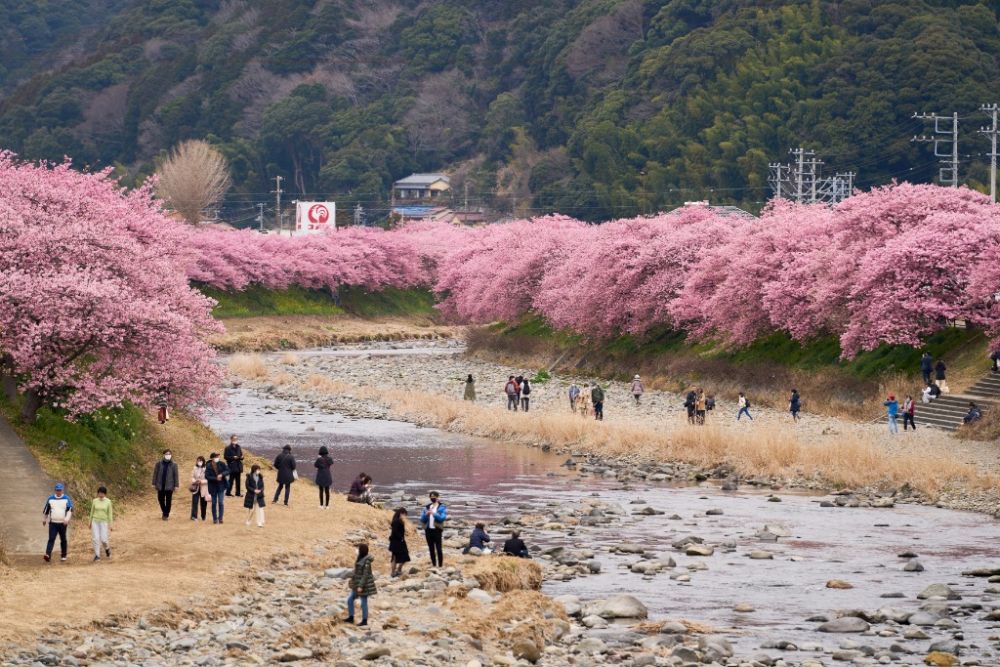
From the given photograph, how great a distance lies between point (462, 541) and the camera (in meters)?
34.8

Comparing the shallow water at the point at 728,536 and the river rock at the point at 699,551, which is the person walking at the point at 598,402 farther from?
the river rock at the point at 699,551

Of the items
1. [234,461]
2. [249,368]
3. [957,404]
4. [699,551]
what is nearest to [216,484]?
[234,461]

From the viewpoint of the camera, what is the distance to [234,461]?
3650 centimetres

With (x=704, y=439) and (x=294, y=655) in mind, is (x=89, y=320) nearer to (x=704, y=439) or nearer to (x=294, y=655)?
(x=294, y=655)

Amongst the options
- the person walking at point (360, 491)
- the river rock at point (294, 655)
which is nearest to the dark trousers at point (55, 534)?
the river rock at point (294, 655)

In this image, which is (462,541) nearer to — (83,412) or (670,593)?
(670,593)

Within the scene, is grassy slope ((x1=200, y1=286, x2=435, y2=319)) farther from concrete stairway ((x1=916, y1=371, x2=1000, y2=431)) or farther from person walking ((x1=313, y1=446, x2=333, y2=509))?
person walking ((x1=313, y1=446, x2=333, y2=509))

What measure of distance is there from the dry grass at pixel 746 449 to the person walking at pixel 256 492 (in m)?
16.1

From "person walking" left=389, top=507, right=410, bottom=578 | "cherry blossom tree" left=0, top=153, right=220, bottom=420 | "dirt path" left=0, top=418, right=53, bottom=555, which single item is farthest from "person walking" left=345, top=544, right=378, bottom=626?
"cherry blossom tree" left=0, top=153, right=220, bottom=420

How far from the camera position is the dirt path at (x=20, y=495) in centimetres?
3016

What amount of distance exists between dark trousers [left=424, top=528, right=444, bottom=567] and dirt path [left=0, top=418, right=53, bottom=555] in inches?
277

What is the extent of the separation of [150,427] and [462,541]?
11.7 m

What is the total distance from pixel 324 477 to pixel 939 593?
44.8ft

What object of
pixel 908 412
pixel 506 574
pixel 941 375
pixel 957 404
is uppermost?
pixel 941 375
